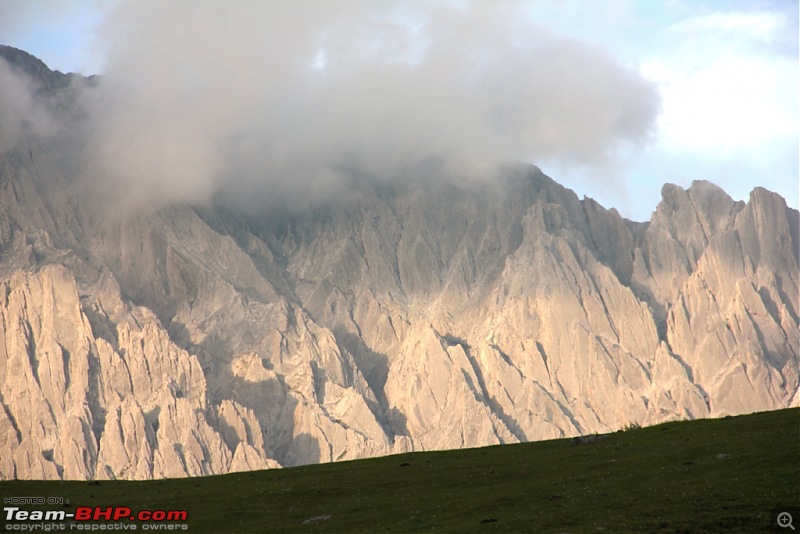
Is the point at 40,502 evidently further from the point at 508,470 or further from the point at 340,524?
the point at 508,470

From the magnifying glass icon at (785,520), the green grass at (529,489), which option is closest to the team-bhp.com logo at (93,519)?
the green grass at (529,489)

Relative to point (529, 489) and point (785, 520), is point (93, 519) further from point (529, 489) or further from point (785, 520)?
point (785, 520)

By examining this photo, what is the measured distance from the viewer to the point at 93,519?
47.8 meters

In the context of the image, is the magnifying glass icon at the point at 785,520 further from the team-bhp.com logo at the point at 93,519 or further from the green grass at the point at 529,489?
the team-bhp.com logo at the point at 93,519

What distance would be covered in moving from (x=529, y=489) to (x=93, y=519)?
19.3m

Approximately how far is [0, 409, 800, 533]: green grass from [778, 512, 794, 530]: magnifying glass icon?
15.8 inches

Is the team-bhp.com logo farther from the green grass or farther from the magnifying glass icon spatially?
the magnifying glass icon

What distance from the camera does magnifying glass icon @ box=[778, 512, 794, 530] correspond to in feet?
117

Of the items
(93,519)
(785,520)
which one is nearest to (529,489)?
(785,520)

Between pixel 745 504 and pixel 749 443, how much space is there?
32.5 ft

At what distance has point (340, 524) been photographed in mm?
43562

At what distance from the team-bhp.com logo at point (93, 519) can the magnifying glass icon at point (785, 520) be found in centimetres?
2362

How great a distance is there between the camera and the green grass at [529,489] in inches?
1543

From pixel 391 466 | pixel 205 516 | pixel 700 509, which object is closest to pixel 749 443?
pixel 700 509
